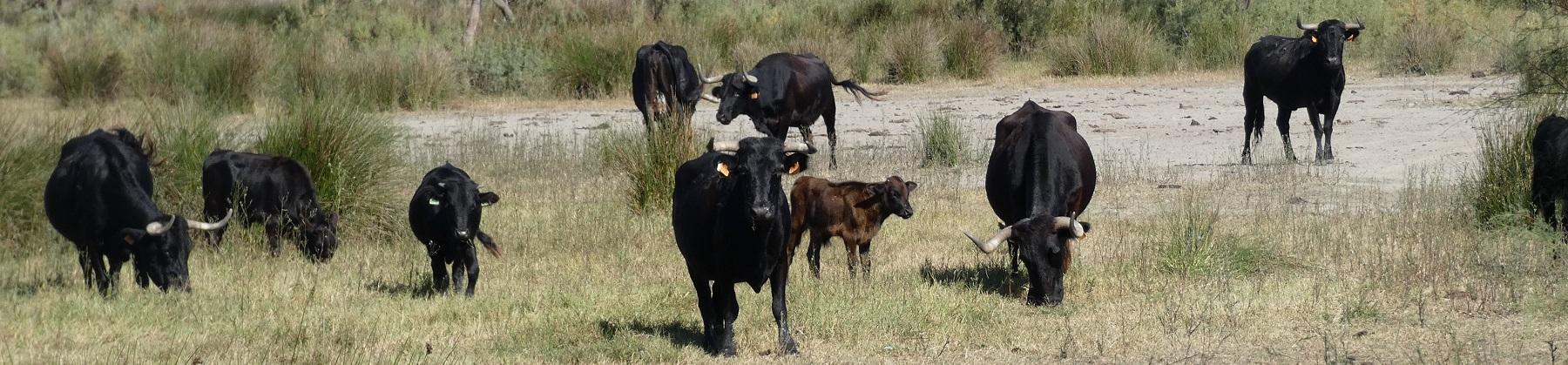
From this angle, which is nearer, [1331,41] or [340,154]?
[340,154]

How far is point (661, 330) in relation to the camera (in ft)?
27.2

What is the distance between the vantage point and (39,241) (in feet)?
36.2

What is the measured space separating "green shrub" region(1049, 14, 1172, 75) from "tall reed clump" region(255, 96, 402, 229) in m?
15.2

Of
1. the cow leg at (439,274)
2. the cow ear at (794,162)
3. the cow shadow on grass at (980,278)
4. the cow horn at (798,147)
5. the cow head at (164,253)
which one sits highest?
the cow horn at (798,147)

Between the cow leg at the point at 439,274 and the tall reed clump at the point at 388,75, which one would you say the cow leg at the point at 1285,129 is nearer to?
the cow leg at the point at 439,274

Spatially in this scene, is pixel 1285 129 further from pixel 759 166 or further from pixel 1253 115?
pixel 759 166

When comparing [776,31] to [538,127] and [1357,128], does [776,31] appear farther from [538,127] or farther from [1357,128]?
[1357,128]

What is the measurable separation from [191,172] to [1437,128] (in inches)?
505

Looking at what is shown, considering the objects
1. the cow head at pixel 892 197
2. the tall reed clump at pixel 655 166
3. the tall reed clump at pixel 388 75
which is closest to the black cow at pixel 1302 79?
the tall reed clump at pixel 655 166

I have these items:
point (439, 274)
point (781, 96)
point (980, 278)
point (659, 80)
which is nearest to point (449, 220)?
Result: point (439, 274)

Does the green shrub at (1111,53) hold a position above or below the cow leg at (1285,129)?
below

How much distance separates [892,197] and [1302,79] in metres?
8.07

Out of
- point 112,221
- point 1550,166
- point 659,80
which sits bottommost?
point 659,80

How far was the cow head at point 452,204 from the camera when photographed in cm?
896
